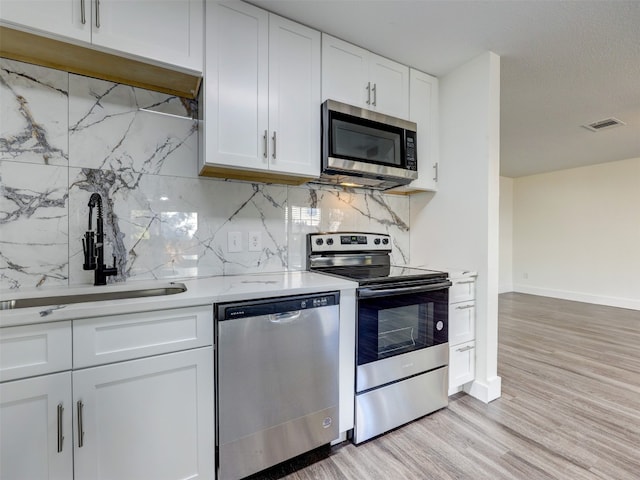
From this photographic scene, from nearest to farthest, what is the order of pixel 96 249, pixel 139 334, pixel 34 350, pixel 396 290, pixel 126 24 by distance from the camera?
pixel 34 350 → pixel 139 334 → pixel 126 24 → pixel 96 249 → pixel 396 290

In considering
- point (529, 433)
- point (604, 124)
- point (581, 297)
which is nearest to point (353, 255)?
point (529, 433)

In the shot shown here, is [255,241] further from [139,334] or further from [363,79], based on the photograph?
[363,79]

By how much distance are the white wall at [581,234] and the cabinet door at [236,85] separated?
5.97 meters

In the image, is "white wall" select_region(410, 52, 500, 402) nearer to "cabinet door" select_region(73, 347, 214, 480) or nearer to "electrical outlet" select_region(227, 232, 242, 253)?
"electrical outlet" select_region(227, 232, 242, 253)

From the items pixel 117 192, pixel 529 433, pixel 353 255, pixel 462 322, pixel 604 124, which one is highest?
pixel 604 124

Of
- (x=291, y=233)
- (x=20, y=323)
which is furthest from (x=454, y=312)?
(x=20, y=323)

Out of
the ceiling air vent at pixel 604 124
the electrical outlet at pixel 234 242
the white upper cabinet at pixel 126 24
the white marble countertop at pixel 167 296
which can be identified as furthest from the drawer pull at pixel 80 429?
the ceiling air vent at pixel 604 124

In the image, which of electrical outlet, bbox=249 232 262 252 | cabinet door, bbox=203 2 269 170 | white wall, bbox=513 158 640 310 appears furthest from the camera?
white wall, bbox=513 158 640 310

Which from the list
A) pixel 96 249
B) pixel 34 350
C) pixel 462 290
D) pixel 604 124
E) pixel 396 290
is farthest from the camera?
pixel 604 124

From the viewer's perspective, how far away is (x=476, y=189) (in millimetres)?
2240

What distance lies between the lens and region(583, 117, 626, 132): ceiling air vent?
331 cm

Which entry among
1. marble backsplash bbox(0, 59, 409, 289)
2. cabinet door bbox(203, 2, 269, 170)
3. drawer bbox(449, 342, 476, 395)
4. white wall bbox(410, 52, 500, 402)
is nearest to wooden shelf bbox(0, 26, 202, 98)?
marble backsplash bbox(0, 59, 409, 289)

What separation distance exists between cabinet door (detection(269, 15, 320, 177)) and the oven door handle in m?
0.78

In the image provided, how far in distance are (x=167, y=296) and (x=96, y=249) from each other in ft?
1.80
